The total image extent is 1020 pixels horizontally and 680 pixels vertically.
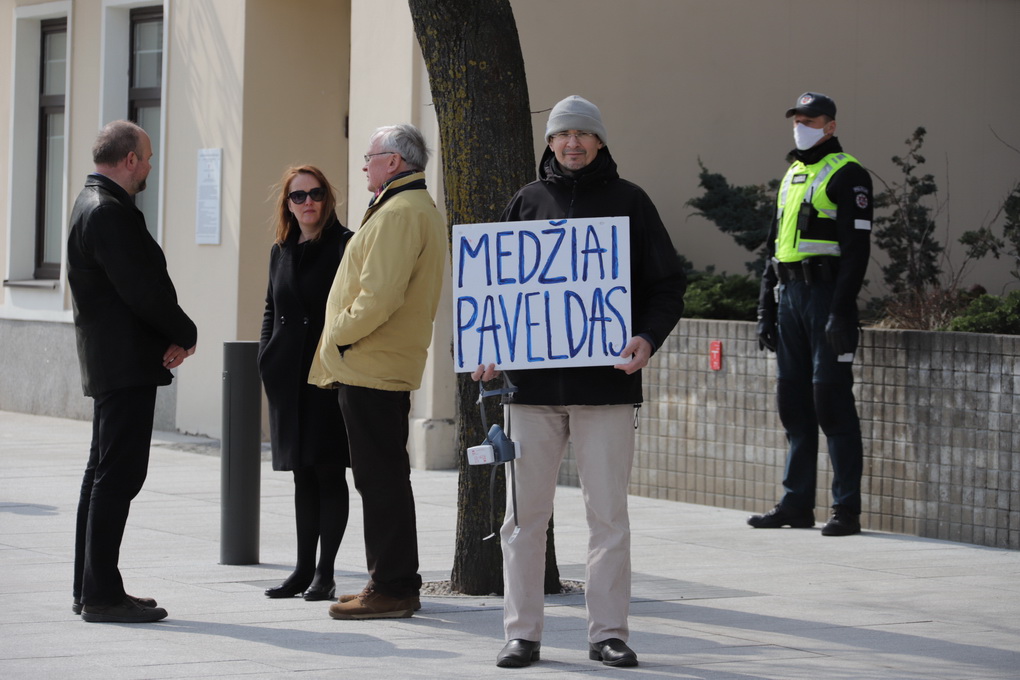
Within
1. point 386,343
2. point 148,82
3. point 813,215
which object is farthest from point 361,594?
point 148,82

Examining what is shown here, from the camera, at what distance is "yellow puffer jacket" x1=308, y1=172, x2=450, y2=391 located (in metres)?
6.55

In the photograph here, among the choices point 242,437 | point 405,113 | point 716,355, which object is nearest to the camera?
point 242,437

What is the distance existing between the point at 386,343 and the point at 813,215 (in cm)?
337

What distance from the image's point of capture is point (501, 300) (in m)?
6.12

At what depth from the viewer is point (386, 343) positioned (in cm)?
668

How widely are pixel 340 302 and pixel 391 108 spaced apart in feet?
18.6

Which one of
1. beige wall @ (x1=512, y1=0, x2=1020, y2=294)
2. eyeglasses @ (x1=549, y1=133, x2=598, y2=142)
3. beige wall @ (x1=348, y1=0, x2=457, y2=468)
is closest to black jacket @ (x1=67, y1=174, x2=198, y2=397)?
eyeglasses @ (x1=549, y1=133, x2=598, y2=142)

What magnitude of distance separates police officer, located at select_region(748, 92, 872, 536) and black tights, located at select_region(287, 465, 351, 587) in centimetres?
309

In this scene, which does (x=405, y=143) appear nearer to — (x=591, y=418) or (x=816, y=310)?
(x=591, y=418)

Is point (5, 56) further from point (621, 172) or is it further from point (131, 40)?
point (621, 172)

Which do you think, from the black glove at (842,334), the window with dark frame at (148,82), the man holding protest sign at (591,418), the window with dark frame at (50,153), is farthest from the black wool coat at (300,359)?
the window with dark frame at (50,153)

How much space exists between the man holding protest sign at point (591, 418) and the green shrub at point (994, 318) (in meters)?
3.63

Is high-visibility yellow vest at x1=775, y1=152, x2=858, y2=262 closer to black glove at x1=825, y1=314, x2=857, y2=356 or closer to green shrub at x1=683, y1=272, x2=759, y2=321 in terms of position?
black glove at x1=825, y1=314, x2=857, y2=356

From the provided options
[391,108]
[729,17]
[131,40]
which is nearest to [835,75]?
[729,17]
